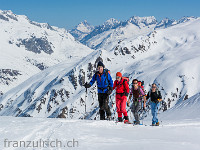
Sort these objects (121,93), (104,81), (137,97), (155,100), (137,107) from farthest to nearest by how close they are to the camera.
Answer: (137,107) < (137,97) < (155,100) < (121,93) < (104,81)

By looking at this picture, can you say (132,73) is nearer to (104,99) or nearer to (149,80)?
(149,80)

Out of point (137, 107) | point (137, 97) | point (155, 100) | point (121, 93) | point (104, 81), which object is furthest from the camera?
point (137, 107)

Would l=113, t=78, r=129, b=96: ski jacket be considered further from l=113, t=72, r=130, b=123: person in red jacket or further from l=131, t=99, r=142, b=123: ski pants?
l=131, t=99, r=142, b=123: ski pants

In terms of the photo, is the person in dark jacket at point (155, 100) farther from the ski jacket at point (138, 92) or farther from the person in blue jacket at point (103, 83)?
the person in blue jacket at point (103, 83)

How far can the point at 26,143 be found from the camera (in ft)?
21.5

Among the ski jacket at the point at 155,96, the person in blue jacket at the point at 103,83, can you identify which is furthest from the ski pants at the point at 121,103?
the ski jacket at the point at 155,96

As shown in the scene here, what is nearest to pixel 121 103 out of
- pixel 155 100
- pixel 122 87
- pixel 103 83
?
pixel 122 87

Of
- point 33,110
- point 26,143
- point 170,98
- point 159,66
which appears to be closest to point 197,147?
point 26,143

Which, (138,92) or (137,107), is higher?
(138,92)

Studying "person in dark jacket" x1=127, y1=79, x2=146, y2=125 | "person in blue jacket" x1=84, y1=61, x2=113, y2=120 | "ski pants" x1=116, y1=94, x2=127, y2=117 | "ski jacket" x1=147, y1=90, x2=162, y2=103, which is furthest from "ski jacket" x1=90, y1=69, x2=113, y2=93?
"ski jacket" x1=147, y1=90, x2=162, y2=103

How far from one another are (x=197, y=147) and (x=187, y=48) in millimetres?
198896

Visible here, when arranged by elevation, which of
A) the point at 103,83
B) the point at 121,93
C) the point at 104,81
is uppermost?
the point at 104,81

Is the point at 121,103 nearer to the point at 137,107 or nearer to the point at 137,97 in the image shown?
the point at 137,97

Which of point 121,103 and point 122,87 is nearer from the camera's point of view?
point 122,87
